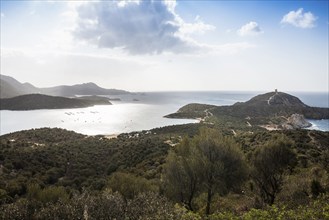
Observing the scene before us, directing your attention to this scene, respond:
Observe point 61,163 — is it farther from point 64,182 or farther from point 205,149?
point 205,149

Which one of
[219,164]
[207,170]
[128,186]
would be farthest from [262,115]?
[128,186]

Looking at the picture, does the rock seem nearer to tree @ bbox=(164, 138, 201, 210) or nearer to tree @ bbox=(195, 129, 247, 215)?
tree @ bbox=(195, 129, 247, 215)

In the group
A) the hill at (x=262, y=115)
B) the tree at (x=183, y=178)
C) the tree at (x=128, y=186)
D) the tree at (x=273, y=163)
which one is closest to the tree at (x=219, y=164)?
the tree at (x=183, y=178)

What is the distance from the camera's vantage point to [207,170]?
18.0 meters

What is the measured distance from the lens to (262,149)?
20062 millimetres

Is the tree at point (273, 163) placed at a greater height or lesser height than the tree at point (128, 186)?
greater

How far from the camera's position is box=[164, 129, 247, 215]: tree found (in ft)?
59.0

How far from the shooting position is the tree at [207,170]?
18.0m

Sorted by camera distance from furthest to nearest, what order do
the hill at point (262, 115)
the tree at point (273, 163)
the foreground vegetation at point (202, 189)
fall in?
the hill at point (262, 115)
the tree at point (273, 163)
the foreground vegetation at point (202, 189)

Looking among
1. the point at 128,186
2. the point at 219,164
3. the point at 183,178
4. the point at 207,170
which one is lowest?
the point at 128,186

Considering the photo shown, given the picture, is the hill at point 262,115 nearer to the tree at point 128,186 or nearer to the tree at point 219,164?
the tree at point 219,164

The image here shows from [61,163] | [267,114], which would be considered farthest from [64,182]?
[267,114]

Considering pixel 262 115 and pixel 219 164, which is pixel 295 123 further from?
pixel 219 164

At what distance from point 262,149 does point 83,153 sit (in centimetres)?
4042
